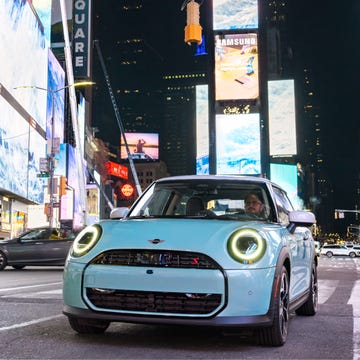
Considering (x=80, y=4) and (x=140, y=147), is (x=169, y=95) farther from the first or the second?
(x=80, y=4)

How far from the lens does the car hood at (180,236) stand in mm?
4578

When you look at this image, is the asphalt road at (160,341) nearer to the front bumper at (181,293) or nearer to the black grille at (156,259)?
the front bumper at (181,293)

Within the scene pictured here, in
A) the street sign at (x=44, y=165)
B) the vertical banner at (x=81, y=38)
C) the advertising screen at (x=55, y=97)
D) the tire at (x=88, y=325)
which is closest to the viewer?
the tire at (x=88, y=325)

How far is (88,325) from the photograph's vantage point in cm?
508

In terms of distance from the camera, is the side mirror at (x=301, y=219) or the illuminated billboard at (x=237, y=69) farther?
the illuminated billboard at (x=237, y=69)

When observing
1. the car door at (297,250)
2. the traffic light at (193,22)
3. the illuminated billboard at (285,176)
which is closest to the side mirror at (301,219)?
the car door at (297,250)

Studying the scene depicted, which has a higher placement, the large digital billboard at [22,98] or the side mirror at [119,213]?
the large digital billboard at [22,98]

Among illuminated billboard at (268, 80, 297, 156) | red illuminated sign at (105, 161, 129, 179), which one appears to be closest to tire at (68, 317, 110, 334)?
red illuminated sign at (105, 161, 129, 179)

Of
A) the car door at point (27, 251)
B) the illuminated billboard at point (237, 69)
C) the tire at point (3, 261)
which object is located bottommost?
the tire at point (3, 261)

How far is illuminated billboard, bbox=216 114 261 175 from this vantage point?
84562mm

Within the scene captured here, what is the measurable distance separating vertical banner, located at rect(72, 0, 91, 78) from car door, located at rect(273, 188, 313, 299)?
6146 centimetres

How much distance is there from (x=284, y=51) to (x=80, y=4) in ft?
404

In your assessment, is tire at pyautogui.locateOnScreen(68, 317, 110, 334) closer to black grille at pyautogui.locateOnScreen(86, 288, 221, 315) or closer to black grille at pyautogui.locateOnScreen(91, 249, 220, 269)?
black grille at pyautogui.locateOnScreen(86, 288, 221, 315)

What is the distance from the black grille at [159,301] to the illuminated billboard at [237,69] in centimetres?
7867
